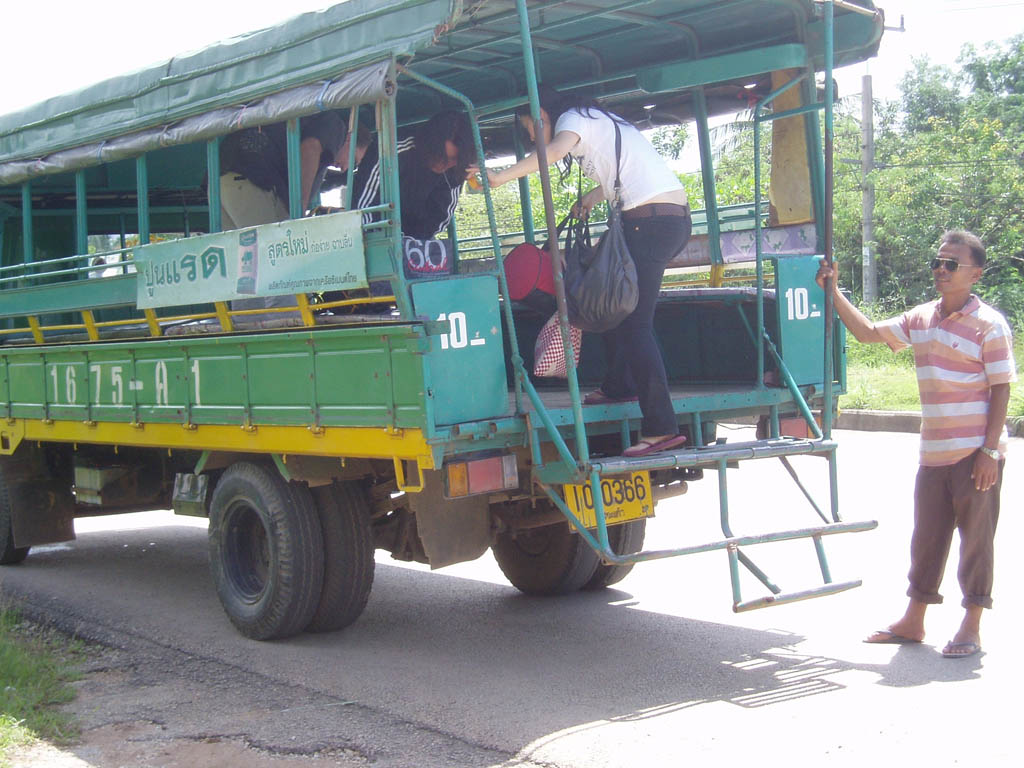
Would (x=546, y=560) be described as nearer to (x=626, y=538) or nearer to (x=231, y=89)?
(x=626, y=538)

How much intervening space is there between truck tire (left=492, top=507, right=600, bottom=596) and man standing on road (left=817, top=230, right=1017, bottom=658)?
5.60 feet

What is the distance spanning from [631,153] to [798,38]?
1.31 meters

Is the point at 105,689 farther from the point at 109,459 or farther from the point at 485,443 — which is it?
the point at 109,459

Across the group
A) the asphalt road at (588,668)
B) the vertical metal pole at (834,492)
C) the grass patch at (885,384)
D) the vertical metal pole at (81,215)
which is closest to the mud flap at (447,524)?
the asphalt road at (588,668)

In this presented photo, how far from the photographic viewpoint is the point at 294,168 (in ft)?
18.3

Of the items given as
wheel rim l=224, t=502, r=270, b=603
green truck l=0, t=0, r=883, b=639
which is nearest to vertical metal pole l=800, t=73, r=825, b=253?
green truck l=0, t=0, r=883, b=639

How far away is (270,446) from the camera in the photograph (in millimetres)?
5570

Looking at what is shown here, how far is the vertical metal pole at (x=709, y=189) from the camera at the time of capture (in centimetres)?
670

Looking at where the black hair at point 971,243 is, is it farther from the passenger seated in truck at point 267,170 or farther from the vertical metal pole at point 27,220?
the vertical metal pole at point 27,220

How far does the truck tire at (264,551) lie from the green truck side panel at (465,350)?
48.1 inches

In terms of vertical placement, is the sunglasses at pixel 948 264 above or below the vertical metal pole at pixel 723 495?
above

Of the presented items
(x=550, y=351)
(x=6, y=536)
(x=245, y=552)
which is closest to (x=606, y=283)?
(x=550, y=351)

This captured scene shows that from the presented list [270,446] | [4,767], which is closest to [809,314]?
[270,446]

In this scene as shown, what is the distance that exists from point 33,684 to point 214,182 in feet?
8.44
